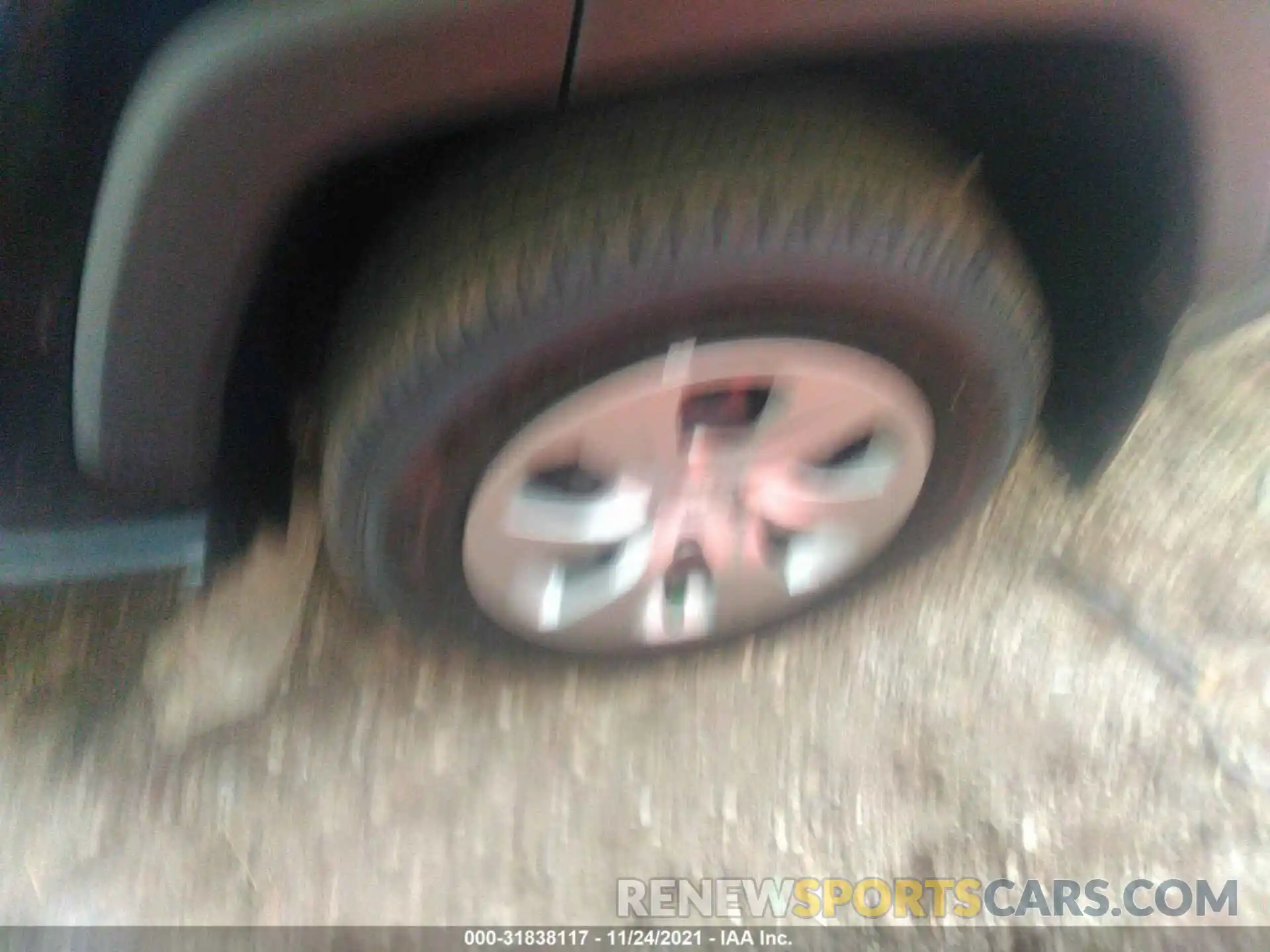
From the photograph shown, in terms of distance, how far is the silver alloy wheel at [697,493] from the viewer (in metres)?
0.84

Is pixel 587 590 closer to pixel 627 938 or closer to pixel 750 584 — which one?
pixel 750 584

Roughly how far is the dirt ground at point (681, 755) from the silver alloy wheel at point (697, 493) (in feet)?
0.40

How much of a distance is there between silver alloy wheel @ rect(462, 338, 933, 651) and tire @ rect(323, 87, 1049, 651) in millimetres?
25

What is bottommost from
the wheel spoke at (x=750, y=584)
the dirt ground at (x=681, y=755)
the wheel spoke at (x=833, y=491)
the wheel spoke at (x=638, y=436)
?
the dirt ground at (x=681, y=755)

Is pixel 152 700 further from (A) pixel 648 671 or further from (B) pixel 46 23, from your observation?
(B) pixel 46 23

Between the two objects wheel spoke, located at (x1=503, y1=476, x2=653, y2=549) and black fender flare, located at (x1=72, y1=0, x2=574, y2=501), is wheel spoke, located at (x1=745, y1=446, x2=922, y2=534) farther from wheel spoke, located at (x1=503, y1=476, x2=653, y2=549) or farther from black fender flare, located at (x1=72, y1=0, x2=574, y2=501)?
black fender flare, located at (x1=72, y1=0, x2=574, y2=501)

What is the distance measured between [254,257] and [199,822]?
2.25 feet

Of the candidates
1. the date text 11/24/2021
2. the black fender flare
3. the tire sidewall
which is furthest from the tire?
the date text 11/24/2021

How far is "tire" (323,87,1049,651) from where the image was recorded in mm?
751

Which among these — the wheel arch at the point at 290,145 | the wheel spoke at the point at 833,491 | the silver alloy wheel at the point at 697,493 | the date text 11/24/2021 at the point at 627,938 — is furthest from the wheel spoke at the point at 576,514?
the date text 11/24/2021 at the point at 627,938

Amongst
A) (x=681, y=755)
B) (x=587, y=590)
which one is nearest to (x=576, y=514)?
(x=587, y=590)

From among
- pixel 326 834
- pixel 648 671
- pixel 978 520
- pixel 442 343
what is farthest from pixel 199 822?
pixel 978 520

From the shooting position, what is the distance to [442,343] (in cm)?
77

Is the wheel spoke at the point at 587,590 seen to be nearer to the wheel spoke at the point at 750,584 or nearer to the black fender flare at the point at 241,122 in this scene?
the wheel spoke at the point at 750,584
